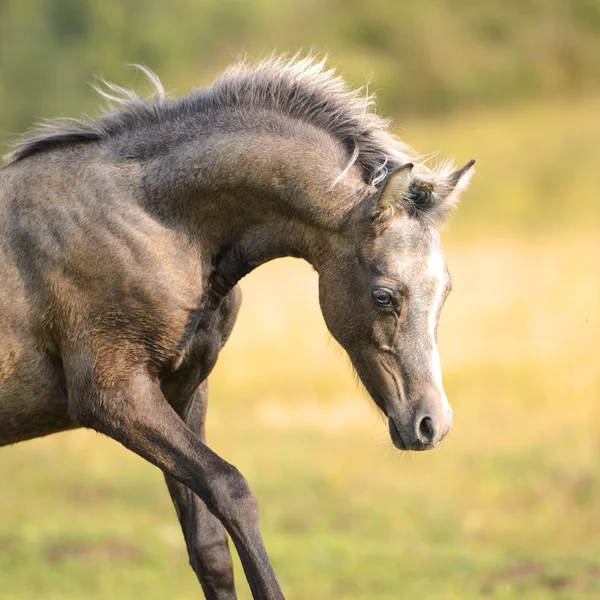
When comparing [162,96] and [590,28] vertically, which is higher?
[590,28]

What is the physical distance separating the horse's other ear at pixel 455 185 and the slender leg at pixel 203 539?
1636 millimetres

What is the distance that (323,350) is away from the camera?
1759cm

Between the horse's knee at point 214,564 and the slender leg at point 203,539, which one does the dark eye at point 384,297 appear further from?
the horse's knee at point 214,564

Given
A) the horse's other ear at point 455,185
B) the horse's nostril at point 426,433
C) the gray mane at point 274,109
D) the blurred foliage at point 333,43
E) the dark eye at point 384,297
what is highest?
the blurred foliage at point 333,43

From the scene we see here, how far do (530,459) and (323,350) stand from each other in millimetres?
5566

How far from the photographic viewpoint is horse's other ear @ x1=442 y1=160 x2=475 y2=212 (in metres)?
4.97

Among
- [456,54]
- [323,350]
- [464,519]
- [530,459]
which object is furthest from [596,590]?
[456,54]

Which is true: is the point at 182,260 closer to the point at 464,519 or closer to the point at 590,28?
the point at 464,519

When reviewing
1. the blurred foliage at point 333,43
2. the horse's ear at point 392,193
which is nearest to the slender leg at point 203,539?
the horse's ear at point 392,193

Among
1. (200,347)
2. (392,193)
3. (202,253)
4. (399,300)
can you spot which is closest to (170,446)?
(200,347)

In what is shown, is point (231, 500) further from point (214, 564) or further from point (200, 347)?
point (214, 564)

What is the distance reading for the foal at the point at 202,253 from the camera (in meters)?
4.78

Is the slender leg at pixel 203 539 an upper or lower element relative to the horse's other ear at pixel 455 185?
lower

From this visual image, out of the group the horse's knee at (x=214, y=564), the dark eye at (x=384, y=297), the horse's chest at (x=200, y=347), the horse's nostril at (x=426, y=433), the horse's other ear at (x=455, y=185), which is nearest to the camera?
the horse's nostril at (x=426, y=433)
